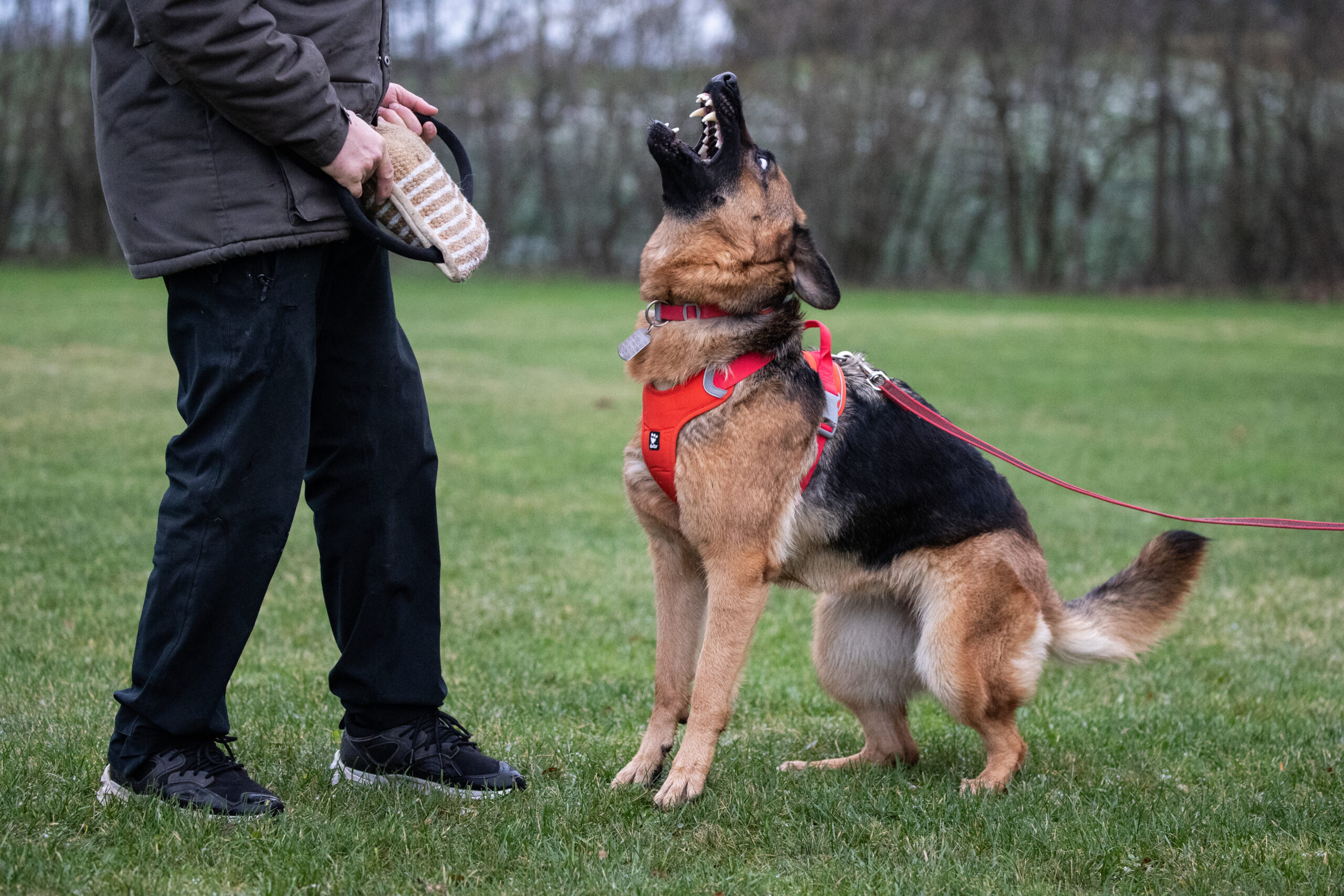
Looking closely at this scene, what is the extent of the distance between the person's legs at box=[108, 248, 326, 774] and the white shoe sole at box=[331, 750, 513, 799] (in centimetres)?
49

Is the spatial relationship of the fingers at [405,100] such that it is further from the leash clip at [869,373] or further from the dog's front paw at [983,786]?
the dog's front paw at [983,786]

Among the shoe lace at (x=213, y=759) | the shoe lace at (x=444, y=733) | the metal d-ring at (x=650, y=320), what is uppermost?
the metal d-ring at (x=650, y=320)

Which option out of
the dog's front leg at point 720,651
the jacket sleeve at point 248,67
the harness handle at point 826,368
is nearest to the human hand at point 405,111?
the jacket sleeve at point 248,67

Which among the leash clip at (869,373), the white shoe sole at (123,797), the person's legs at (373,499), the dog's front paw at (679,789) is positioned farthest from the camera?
the leash clip at (869,373)

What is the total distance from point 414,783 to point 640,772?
0.66 meters

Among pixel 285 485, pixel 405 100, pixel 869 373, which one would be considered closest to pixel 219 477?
pixel 285 485

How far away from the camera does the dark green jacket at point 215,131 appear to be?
2.53 meters

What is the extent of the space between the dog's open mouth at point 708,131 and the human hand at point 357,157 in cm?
100

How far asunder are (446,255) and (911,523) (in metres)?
1.61

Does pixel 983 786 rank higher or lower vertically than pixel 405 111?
lower

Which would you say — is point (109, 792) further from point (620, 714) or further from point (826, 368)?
point (826, 368)

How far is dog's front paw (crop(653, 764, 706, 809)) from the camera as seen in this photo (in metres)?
3.19

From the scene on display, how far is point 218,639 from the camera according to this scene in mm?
2799

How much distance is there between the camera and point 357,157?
2.73 m
